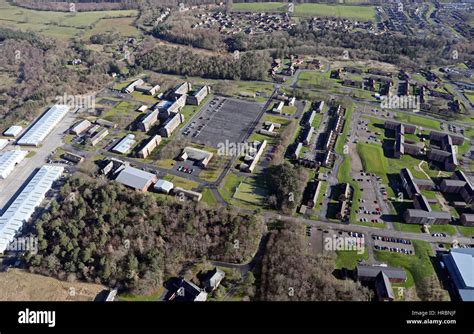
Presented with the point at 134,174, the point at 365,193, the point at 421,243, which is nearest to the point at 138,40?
the point at 134,174

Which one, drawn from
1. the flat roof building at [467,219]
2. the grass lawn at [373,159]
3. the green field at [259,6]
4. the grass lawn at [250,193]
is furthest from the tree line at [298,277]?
the green field at [259,6]

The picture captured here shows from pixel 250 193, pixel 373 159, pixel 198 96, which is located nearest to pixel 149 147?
pixel 198 96

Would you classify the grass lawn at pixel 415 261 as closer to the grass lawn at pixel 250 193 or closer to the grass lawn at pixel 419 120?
the grass lawn at pixel 250 193

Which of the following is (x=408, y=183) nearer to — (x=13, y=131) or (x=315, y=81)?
(x=315, y=81)
